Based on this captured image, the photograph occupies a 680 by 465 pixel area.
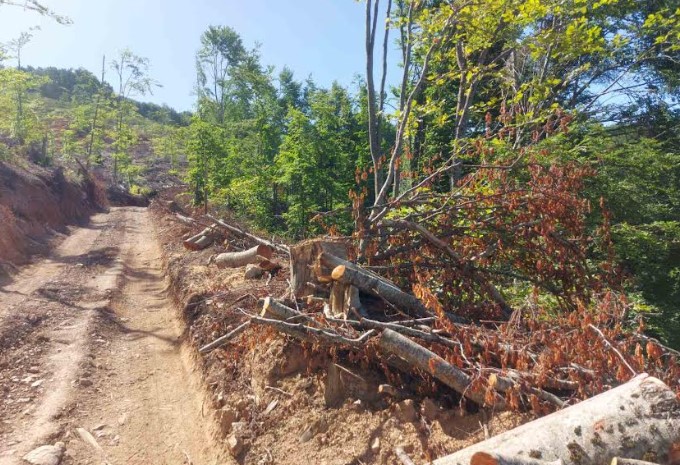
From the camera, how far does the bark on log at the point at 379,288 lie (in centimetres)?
491

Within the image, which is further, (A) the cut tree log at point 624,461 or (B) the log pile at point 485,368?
(B) the log pile at point 485,368

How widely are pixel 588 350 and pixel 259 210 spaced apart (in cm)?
1963

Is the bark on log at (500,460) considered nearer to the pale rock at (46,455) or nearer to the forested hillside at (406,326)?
the forested hillside at (406,326)

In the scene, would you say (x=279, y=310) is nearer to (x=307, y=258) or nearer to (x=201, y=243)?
(x=307, y=258)

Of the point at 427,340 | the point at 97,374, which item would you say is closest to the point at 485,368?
the point at 427,340

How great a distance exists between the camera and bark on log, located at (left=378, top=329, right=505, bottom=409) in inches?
142

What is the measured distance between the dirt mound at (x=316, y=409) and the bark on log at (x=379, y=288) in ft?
2.56

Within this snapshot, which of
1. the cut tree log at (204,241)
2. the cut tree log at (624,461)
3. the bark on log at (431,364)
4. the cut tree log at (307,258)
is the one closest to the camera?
the cut tree log at (624,461)

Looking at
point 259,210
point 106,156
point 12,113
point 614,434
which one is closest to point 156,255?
point 259,210

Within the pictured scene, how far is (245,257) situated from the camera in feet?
31.6

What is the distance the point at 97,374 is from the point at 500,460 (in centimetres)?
602

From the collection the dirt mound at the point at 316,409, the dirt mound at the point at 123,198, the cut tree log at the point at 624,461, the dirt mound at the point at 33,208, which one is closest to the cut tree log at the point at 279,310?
the dirt mound at the point at 316,409

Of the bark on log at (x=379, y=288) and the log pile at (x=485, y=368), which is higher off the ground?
the bark on log at (x=379, y=288)

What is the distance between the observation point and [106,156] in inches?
1992
